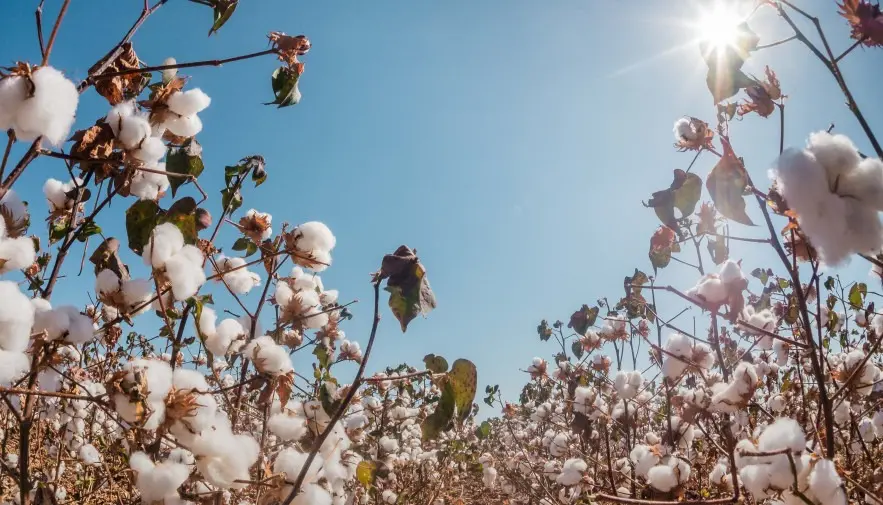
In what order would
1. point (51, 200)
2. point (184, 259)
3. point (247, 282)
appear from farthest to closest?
1. point (247, 282)
2. point (51, 200)
3. point (184, 259)

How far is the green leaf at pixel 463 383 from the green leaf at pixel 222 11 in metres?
1.04

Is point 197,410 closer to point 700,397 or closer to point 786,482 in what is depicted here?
point 786,482

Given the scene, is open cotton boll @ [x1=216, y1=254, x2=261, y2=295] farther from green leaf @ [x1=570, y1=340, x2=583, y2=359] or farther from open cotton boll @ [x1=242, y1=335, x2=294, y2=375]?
green leaf @ [x1=570, y1=340, x2=583, y2=359]

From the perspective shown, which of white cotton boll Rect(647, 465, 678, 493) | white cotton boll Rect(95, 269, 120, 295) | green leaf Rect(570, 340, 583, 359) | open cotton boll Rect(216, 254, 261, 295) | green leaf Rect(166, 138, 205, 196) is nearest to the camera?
white cotton boll Rect(95, 269, 120, 295)

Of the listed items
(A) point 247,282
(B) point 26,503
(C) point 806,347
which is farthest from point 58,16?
(C) point 806,347

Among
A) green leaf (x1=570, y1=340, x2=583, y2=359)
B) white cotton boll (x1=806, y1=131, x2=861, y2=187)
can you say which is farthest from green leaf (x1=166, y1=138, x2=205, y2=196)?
green leaf (x1=570, y1=340, x2=583, y2=359)

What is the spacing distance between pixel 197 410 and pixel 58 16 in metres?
0.78

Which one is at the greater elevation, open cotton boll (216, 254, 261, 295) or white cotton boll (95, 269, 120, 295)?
open cotton boll (216, 254, 261, 295)

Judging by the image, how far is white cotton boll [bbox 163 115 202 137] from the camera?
1.30 m

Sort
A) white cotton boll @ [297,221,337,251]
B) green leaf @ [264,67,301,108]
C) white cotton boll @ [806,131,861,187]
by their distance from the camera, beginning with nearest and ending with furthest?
1. white cotton boll @ [806,131,861,187]
2. green leaf @ [264,67,301,108]
3. white cotton boll @ [297,221,337,251]

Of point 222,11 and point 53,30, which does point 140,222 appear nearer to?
point 53,30

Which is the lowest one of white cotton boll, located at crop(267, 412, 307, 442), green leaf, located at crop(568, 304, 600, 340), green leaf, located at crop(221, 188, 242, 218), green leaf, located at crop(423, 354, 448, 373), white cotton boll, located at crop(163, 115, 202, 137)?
white cotton boll, located at crop(267, 412, 307, 442)

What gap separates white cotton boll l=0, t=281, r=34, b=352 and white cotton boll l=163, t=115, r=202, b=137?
618mm

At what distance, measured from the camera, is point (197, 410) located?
3.06 ft
